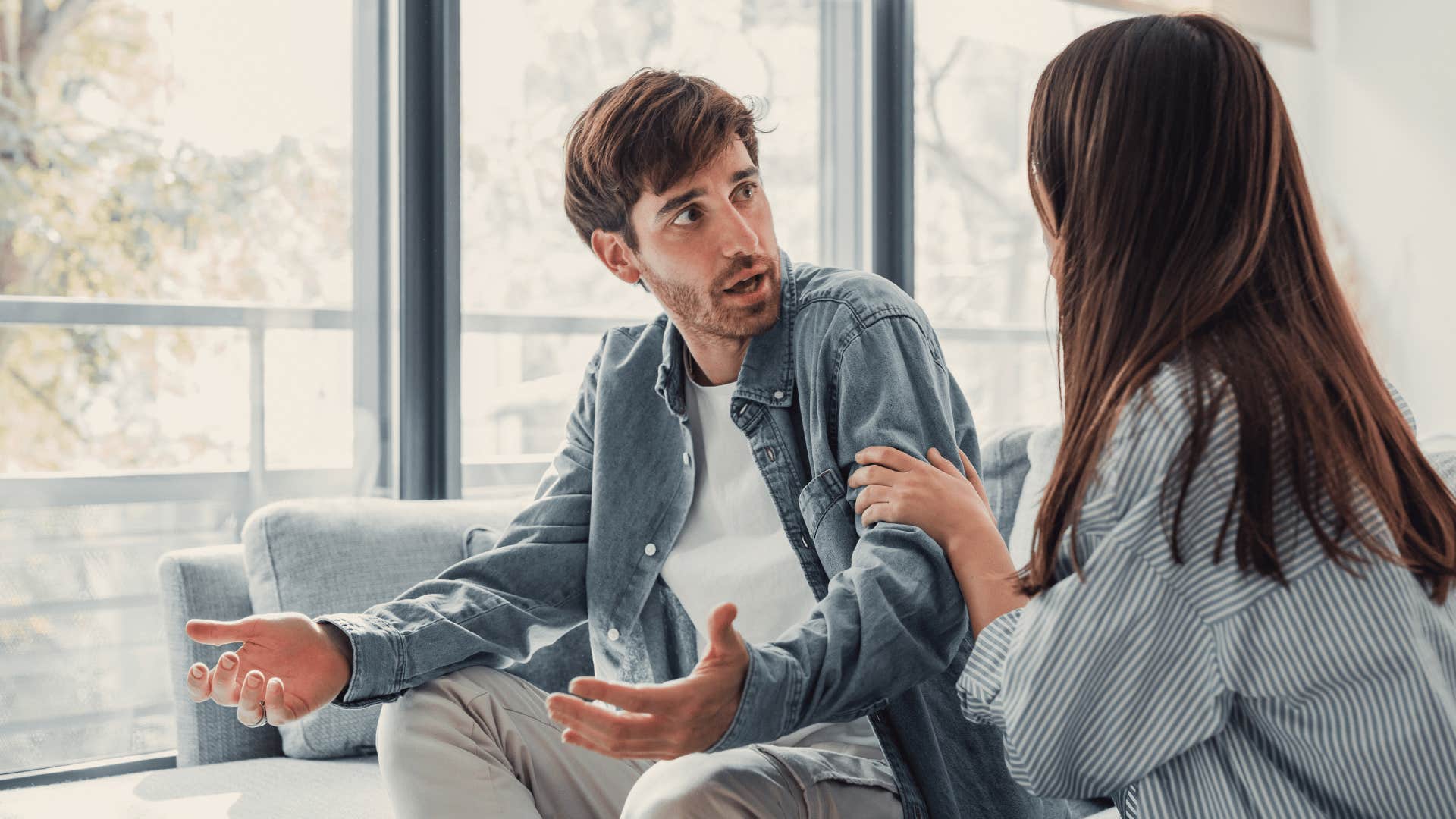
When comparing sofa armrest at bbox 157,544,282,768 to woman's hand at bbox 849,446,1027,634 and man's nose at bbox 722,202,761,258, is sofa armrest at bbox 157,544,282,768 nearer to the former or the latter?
man's nose at bbox 722,202,761,258

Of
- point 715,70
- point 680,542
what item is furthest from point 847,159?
point 680,542

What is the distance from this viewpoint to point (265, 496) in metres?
2.29

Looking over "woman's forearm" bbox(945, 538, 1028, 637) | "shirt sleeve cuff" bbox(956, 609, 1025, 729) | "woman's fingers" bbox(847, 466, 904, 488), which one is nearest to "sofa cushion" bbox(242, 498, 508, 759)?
"woman's fingers" bbox(847, 466, 904, 488)

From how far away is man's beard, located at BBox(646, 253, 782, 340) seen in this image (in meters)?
1.44

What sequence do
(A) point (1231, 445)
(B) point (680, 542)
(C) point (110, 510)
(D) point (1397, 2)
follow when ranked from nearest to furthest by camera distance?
(A) point (1231, 445), (B) point (680, 542), (C) point (110, 510), (D) point (1397, 2)

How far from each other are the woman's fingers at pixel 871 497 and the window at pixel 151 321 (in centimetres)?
144

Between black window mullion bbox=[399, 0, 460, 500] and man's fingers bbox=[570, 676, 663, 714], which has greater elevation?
black window mullion bbox=[399, 0, 460, 500]

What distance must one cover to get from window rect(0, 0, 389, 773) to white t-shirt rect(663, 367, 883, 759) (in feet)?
3.62

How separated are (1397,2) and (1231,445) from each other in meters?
3.36

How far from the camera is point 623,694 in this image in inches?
35.5

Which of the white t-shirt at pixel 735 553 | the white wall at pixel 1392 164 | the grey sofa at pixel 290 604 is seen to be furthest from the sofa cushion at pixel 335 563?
the white wall at pixel 1392 164

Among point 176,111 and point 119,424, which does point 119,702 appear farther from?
point 176,111

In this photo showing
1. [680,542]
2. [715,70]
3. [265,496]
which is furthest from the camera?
[715,70]

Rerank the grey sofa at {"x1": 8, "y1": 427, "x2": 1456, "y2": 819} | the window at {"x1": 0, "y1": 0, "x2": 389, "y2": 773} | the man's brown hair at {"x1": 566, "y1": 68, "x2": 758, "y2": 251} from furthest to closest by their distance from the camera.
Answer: the window at {"x1": 0, "y1": 0, "x2": 389, "y2": 773} → the grey sofa at {"x1": 8, "y1": 427, "x2": 1456, "y2": 819} → the man's brown hair at {"x1": 566, "y1": 68, "x2": 758, "y2": 251}
